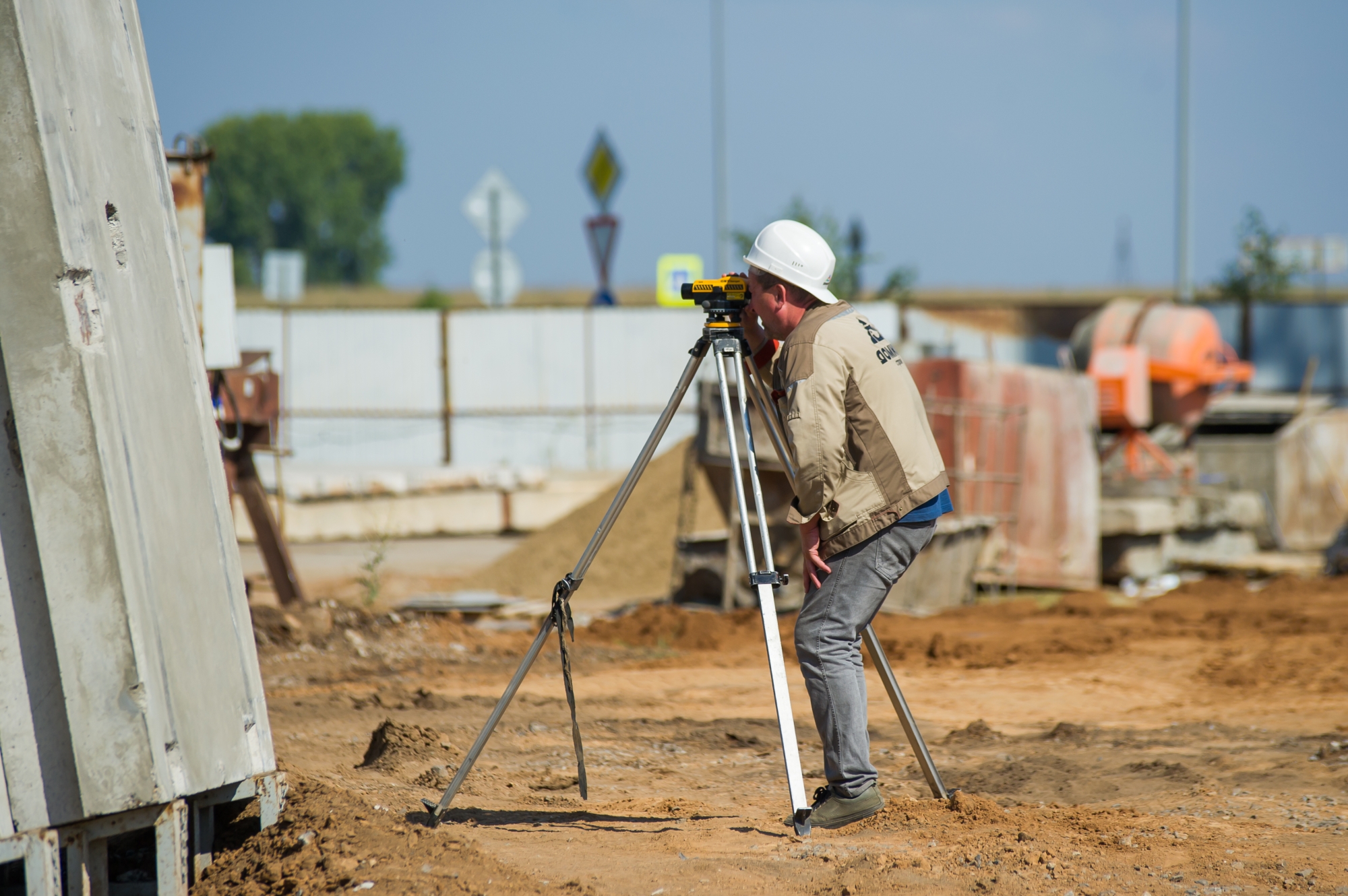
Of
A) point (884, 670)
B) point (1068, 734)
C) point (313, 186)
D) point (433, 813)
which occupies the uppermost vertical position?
point (313, 186)

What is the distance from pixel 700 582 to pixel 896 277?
572 inches

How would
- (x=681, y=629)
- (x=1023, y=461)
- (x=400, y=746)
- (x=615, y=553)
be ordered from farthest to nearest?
(x=615, y=553) → (x=1023, y=461) → (x=681, y=629) → (x=400, y=746)

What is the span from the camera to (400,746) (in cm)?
482

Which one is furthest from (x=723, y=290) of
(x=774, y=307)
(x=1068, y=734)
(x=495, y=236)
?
(x=495, y=236)

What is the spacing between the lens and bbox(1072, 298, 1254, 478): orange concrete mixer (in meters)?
12.4

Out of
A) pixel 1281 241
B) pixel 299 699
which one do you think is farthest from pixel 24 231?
pixel 1281 241

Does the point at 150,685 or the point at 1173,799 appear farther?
the point at 1173,799

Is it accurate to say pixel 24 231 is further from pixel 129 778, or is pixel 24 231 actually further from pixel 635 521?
pixel 635 521

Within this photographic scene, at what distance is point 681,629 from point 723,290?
4968 millimetres

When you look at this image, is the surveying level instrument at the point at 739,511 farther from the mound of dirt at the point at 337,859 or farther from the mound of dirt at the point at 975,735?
the mound of dirt at the point at 975,735

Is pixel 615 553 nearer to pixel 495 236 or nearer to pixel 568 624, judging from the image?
pixel 495 236

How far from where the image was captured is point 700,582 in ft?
30.8

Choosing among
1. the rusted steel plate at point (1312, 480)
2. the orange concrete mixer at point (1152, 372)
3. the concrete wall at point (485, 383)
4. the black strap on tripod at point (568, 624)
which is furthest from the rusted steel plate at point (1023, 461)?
the concrete wall at point (485, 383)

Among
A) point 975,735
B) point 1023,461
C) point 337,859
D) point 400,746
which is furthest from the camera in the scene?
point 1023,461
